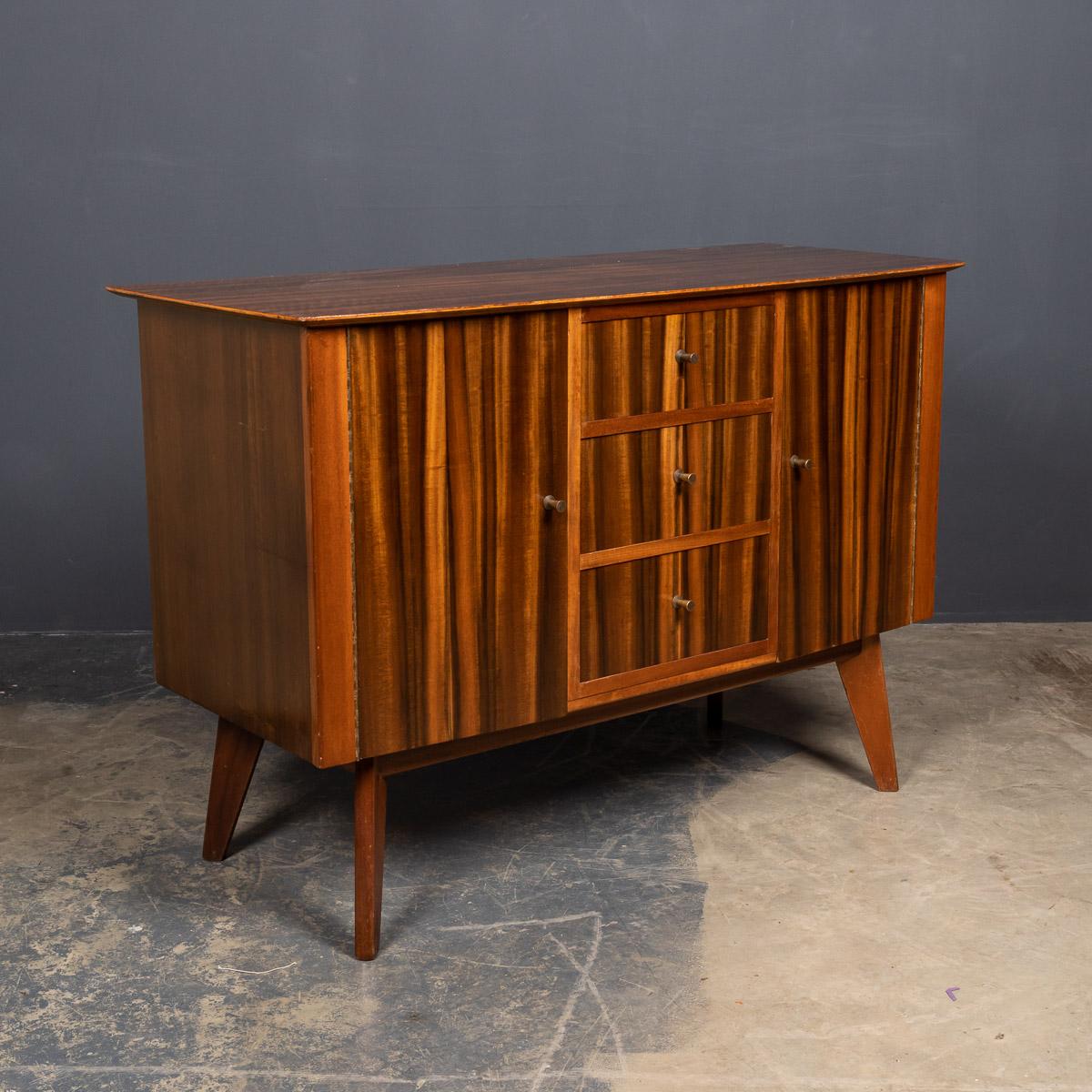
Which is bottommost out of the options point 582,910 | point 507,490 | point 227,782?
point 582,910

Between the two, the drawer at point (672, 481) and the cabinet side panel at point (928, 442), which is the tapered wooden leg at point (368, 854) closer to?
the drawer at point (672, 481)

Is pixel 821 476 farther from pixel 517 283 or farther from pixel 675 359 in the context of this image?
pixel 517 283

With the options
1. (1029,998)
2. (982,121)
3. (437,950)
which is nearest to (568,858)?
(437,950)

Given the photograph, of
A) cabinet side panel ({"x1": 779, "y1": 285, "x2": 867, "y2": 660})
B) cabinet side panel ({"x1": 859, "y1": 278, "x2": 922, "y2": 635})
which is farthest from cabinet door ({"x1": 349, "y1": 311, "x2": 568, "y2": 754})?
cabinet side panel ({"x1": 859, "y1": 278, "x2": 922, "y2": 635})

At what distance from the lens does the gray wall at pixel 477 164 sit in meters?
3.75

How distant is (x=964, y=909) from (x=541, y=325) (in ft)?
3.87

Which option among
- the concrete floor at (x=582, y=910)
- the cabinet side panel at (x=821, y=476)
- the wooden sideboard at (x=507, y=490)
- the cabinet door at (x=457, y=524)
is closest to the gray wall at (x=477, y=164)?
the concrete floor at (x=582, y=910)

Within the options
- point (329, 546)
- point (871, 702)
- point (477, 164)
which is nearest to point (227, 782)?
point (329, 546)

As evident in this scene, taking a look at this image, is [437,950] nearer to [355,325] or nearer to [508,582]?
[508,582]

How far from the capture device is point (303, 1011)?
2254 mm

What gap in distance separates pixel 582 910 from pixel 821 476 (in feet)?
2.80

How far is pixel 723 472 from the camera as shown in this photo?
2588 mm

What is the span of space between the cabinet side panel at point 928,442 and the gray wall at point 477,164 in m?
1.16

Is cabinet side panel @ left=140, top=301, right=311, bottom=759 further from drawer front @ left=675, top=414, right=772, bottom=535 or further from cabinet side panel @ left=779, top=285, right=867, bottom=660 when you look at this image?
cabinet side panel @ left=779, top=285, right=867, bottom=660
